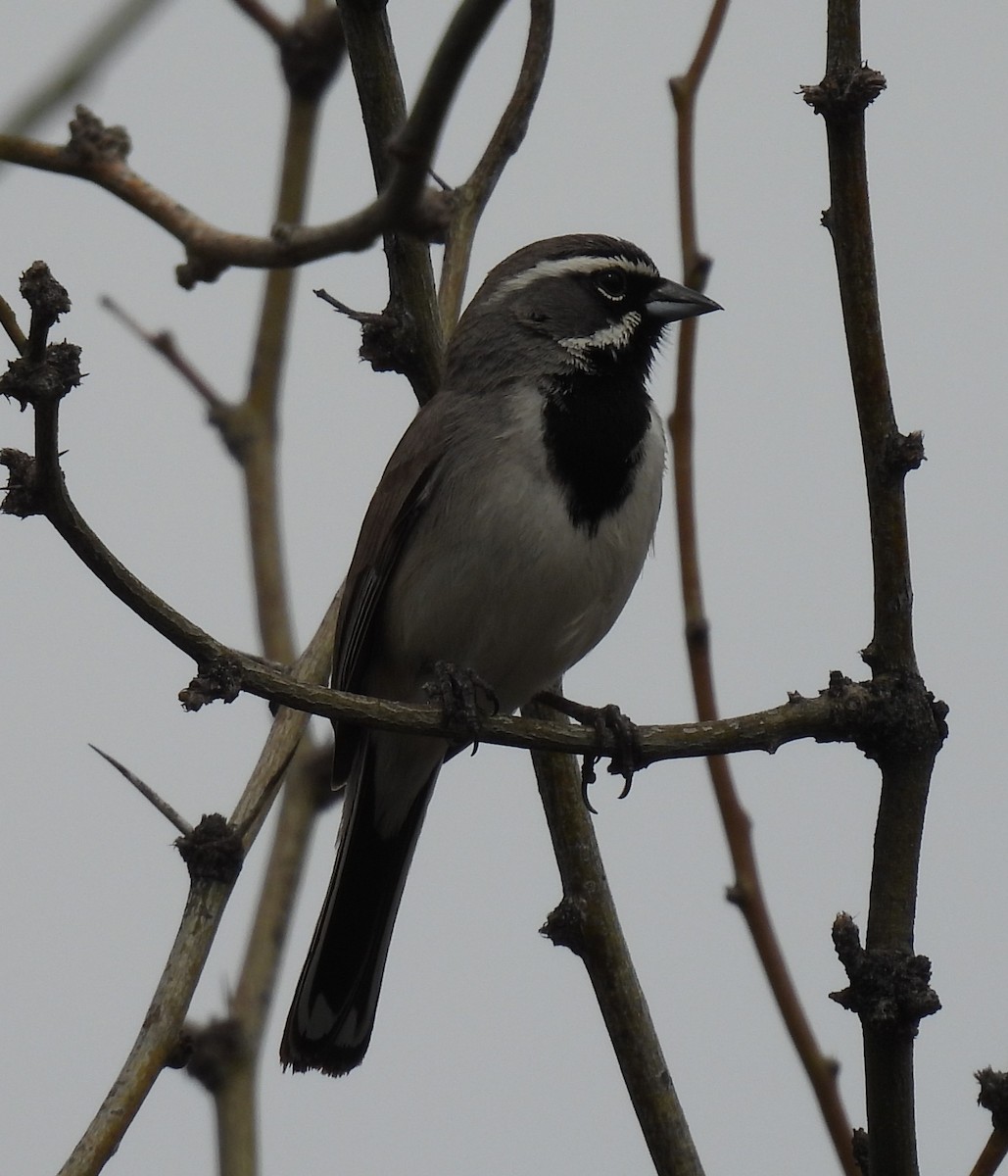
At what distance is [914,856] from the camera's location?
3.73 m

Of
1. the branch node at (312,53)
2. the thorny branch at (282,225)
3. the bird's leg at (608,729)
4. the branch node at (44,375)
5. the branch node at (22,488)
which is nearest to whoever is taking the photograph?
the thorny branch at (282,225)

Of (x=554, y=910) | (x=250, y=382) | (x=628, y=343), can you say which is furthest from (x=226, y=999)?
(x=628, y=343)

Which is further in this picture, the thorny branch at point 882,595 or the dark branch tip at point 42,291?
the thorny branch at point 882,595

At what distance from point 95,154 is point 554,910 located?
245 centimetres

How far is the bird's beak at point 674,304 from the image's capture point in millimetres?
5996

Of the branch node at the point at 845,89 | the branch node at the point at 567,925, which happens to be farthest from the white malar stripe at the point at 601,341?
the branch node at the point at 845,89

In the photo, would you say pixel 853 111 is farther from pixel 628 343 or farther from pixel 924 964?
pixel 628 343

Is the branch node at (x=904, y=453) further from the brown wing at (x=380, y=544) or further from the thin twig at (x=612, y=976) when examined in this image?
the brown wing at (x=380, y=544)

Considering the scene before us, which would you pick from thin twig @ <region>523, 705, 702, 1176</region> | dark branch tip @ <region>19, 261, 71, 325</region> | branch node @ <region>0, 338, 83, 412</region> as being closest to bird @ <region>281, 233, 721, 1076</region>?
thin twig @ <region>523, 705, 702, 1176</region>

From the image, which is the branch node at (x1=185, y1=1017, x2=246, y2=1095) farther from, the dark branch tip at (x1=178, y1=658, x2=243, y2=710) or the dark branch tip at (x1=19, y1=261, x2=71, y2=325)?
the dark branch tip at (x1=19, y1=261, x2=71, y2=325)

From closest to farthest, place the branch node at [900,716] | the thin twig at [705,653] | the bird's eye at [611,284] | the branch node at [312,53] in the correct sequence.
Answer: the branch node at [900,716]
the thin twig at [705,653]
the branch node at [312,53]
the bird's eye at [611,284]

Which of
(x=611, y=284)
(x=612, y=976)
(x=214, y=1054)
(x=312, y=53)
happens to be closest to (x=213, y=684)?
(x=214, y=1054)

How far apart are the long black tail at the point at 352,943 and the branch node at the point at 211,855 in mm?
1708

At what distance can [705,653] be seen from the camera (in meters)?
4.70
